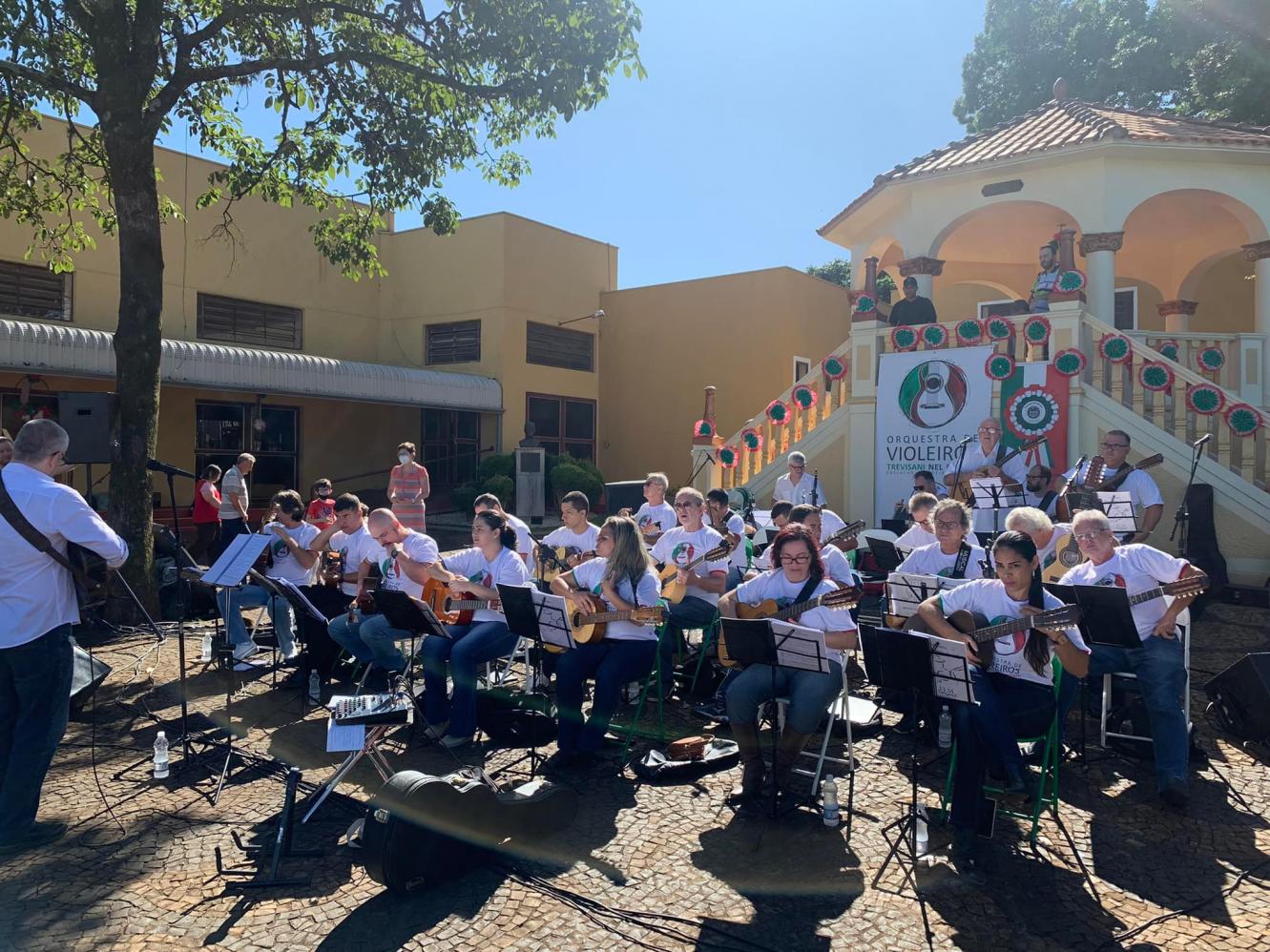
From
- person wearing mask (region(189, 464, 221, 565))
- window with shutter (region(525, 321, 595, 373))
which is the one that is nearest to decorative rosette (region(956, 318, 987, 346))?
person wearing mask (region(189, 464, 221, 565))

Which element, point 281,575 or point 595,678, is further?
point 281,575

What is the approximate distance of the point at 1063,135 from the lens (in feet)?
42.1

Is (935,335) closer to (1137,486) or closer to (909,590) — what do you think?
(1137,486)

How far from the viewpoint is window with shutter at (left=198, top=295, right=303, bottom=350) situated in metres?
17.9

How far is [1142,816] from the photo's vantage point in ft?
15.1

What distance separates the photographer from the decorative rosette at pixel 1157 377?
10.6m

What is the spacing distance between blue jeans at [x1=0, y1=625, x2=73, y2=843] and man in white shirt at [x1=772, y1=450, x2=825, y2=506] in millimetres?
7786

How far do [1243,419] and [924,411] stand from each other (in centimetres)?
372

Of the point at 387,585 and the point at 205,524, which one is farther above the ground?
the point at 205,524

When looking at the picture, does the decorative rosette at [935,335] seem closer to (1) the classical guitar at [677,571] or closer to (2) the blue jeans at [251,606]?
(1) the classical guitar at [677,571]

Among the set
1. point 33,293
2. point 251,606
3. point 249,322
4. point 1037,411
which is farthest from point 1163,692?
point 249,322

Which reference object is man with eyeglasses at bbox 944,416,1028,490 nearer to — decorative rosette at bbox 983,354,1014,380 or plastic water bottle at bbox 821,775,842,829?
decorative rosette at bbox 983,354,1014,380

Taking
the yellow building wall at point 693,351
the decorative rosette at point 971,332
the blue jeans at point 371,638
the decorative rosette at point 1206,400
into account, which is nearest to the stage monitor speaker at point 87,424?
the blue jeans at point 371,638

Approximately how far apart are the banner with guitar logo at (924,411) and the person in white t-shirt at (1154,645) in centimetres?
655
